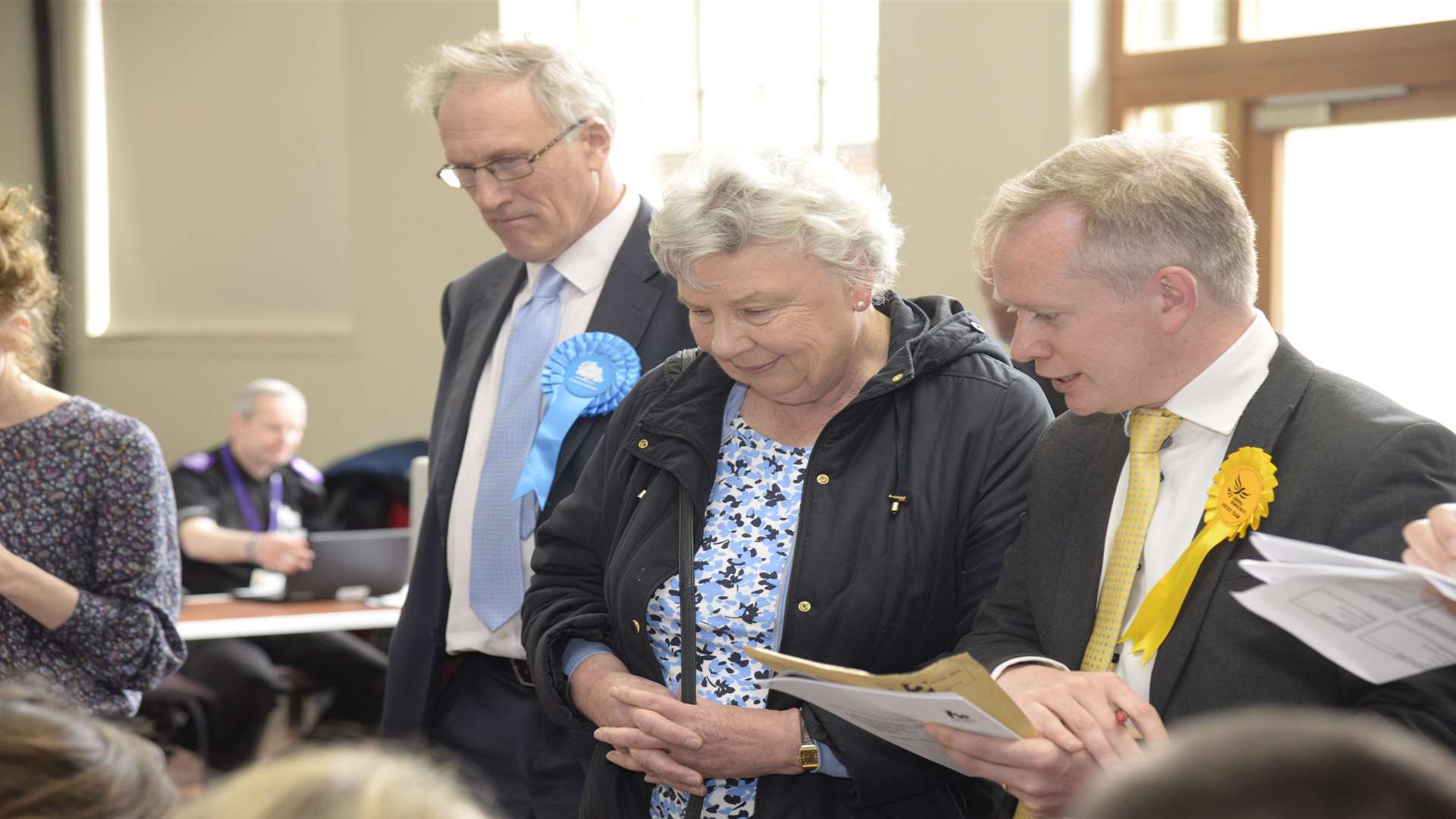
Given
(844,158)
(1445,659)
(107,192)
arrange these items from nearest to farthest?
(1445,659) < (844,158) < (107,192)

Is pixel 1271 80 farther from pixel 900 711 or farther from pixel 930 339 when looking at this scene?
pixel 900 711

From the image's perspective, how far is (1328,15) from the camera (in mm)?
4602

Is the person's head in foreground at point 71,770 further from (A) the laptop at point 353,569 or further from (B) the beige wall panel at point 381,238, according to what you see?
(B) the beige wall panel at point 381,238

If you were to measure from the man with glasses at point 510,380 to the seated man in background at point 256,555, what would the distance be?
210 cm

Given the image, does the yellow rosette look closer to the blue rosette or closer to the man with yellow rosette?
the man with yellow rosette

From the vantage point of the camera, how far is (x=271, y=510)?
573 centimetres

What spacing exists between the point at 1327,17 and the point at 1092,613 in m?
3.49

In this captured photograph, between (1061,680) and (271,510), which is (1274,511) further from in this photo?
(271,510)

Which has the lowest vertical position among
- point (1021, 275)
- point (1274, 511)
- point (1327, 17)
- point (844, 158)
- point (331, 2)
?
point (1274, 511)

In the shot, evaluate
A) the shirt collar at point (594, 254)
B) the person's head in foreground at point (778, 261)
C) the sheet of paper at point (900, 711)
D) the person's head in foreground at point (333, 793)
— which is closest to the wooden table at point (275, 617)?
the shirt collar at point (594, 254)

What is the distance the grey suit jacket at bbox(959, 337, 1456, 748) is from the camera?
5.03 feet

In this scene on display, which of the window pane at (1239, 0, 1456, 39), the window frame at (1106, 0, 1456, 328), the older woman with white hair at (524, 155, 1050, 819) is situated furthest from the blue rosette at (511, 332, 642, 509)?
the window pane at (1239, 0, 1456, 39)

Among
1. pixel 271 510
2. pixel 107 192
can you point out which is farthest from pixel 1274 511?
pixel 107 192

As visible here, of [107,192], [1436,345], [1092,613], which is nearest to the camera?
[1092,613]
